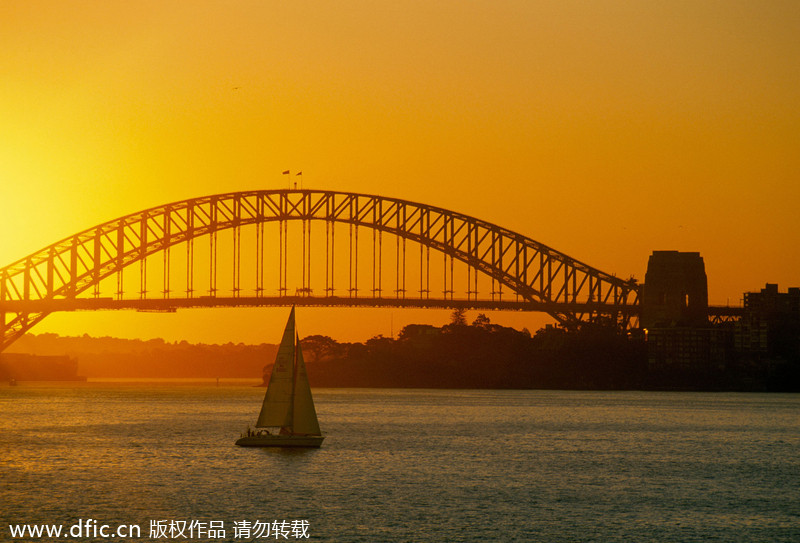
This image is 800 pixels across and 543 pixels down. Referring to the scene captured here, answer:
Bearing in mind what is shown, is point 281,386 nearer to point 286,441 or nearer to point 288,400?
point 288,400

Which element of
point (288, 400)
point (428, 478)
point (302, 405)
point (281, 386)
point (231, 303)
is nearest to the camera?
point (428, 478)

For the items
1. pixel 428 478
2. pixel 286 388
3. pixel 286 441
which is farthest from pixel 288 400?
pixel 428 478

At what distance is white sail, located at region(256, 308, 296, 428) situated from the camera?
188 feet

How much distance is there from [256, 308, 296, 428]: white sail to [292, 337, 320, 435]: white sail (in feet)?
1.03

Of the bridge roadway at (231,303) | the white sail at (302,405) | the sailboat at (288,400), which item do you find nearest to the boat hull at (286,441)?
the sailboat at (288,400)

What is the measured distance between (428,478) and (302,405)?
9.85 meters

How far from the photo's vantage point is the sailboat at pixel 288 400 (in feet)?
188

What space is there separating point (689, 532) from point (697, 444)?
31311mm

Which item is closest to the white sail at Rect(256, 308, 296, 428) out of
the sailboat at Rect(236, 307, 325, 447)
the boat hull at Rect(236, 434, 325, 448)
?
the sailboat at Rect(236, 307, 325, 447)

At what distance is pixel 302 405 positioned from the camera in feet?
191

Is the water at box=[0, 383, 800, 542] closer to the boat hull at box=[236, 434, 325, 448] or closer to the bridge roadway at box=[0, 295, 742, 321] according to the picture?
the boat hull at box=[236, 434, 325, 448]

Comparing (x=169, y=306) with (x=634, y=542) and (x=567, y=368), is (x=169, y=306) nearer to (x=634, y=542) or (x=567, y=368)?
(x=567, y=368)

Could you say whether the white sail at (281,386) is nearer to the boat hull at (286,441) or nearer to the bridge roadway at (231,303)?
the boat hull at (286,441)

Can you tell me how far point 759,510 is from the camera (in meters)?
43.2
